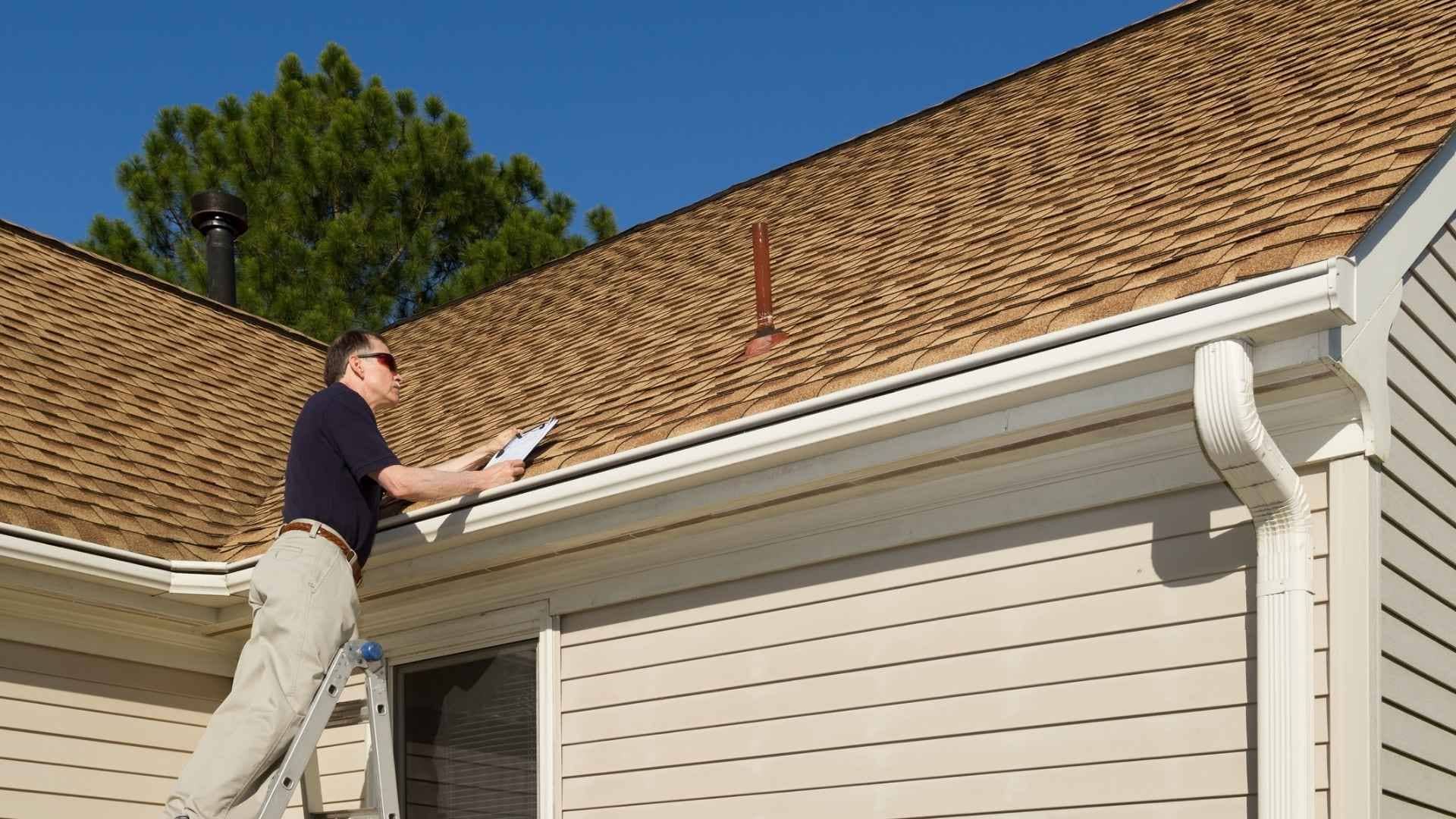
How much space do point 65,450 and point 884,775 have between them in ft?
15.1

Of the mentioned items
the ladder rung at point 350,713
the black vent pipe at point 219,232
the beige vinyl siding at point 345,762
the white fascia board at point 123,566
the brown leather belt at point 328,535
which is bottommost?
the beige vinyl siding at point 345,762

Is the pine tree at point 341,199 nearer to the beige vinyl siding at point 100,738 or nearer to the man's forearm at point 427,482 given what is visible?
the beige vinyl siding at point 100,738

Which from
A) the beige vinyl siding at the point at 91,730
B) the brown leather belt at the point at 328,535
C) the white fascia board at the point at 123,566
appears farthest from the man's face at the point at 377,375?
the beige vinyl siding at the point at 91,730

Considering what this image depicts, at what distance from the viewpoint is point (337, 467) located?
213 inches

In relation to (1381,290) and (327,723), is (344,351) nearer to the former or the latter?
(327,723)

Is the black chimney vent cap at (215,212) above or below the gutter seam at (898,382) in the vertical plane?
above

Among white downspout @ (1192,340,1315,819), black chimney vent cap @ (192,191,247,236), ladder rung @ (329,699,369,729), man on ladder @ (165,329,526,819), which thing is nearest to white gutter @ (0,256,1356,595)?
white downspout @ (1192,340,1315,819)

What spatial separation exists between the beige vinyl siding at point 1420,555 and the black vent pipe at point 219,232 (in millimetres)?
10901

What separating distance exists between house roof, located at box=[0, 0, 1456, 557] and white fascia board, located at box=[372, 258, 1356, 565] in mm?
177

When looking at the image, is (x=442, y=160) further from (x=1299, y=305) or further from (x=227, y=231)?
(x=1299, y=305)

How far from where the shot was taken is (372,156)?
25719 millimetres

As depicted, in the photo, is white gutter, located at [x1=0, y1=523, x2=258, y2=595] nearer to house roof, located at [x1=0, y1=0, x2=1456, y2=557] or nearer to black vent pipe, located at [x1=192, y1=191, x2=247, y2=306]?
house roof, located at [x1=0, y1=0, x2=1456, y2=557]

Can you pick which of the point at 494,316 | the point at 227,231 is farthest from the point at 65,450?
the point at 227,231

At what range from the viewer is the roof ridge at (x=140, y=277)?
11.0 metres
